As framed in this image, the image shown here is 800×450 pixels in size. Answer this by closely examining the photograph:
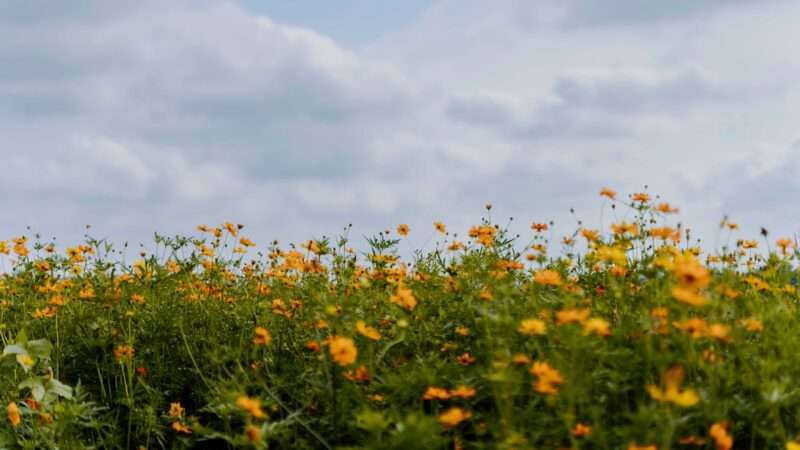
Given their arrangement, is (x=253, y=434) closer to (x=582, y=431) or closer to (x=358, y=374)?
(x=358, y=374)

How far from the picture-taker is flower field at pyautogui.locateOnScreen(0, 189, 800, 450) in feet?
8.79

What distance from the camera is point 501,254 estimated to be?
184 inches

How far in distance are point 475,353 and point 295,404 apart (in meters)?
0.84

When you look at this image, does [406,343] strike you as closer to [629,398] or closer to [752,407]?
[629,398]

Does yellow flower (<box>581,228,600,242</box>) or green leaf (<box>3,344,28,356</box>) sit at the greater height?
yellow flower (<box>581,228,600,242</box>)

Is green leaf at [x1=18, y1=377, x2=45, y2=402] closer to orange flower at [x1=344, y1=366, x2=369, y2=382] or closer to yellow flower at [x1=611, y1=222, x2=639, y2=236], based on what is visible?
orange flower at [x1=344, y1=366, x2=369, y2=382]

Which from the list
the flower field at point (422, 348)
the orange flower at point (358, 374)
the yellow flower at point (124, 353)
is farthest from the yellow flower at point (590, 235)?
the yellow flower at point (124, 353)

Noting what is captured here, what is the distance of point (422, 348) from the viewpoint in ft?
12.1

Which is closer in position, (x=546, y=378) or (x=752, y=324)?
(x=546, y=378)

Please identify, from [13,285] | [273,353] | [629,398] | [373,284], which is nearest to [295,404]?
[273,353]

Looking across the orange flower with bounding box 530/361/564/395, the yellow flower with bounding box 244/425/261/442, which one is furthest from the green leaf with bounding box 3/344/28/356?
the orange flower with bounding box 530/361/564/395

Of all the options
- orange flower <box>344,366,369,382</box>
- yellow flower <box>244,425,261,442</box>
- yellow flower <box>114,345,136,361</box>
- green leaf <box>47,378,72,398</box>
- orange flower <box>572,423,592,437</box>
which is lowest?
yellow flower <box>244,425,261,442</box>

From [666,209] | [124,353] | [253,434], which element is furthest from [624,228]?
[124,353]

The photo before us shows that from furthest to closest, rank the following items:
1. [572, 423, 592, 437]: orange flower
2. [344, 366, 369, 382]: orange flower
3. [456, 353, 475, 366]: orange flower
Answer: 1. [456, 353, 475, 366]: orange flower
2. [344, 366, 369, 382]: orange flower
3. [572, 423, 592, 437]: orange flower
